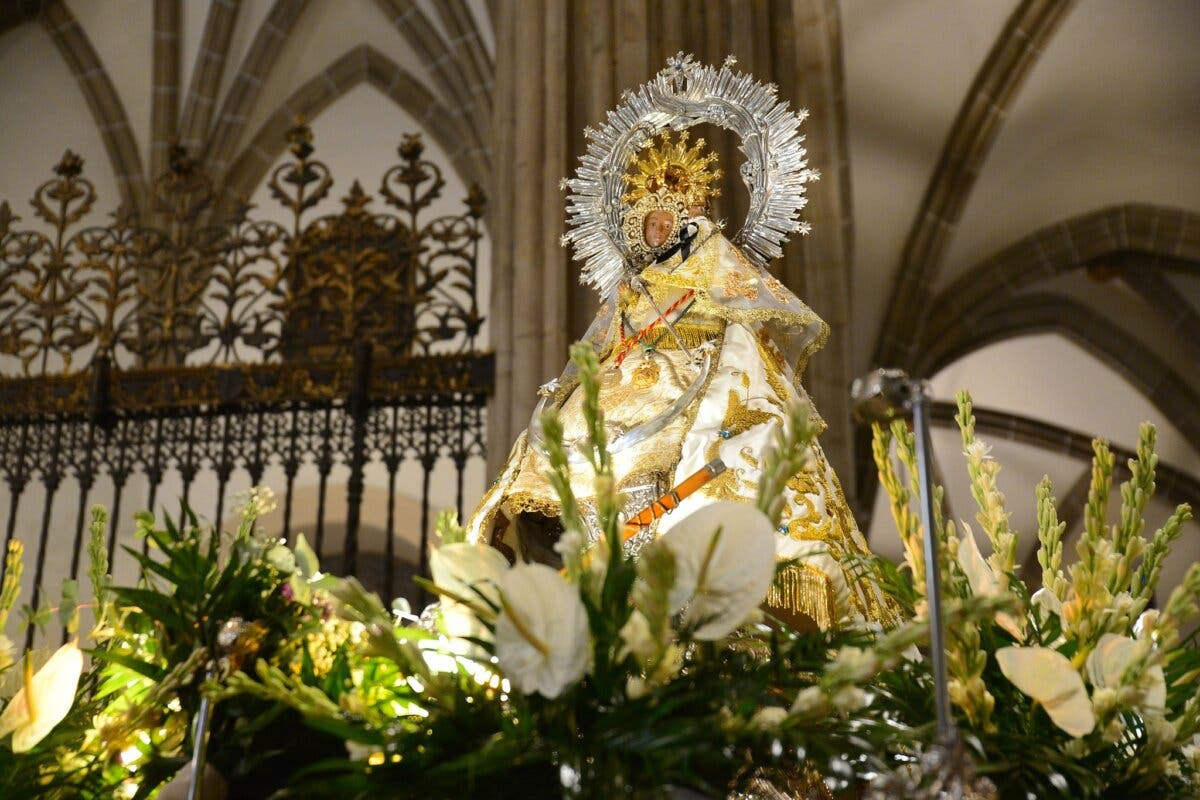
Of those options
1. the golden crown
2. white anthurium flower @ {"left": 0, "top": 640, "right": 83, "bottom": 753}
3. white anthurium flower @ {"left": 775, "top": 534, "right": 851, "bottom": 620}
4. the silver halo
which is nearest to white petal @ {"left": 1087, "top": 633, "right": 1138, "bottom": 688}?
white anthurium flower @ {"left": 775, "top": 534, "right": 851, "bottom": 620}

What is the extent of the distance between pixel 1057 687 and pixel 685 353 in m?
1.77

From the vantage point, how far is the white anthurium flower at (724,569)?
1.40 meters

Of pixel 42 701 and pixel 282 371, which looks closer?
pixel 42 701

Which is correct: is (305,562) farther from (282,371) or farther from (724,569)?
(282,371)

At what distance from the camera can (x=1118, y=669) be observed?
5.36 ft

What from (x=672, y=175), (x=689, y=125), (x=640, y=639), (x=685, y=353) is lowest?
(x=640, y=639)

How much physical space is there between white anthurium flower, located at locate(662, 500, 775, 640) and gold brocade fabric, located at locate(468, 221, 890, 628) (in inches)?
48.5

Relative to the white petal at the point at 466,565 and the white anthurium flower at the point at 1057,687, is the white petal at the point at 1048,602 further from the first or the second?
the white petal at the point at 466,565

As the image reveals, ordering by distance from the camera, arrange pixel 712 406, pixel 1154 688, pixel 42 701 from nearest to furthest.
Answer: pixel 1154 688
pixel 42 701
pixel 712 406

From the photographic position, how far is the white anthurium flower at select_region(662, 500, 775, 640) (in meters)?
1.40

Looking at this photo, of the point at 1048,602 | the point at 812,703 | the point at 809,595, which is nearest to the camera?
the point at 812,703

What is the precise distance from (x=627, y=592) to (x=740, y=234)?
2151mm

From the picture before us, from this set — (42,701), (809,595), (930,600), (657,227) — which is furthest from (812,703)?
(657,227)

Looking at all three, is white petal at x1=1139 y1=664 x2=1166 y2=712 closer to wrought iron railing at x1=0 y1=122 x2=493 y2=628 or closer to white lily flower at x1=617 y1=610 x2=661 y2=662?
white lily flower at x1=617 y1=610 x2=661 y2=662
